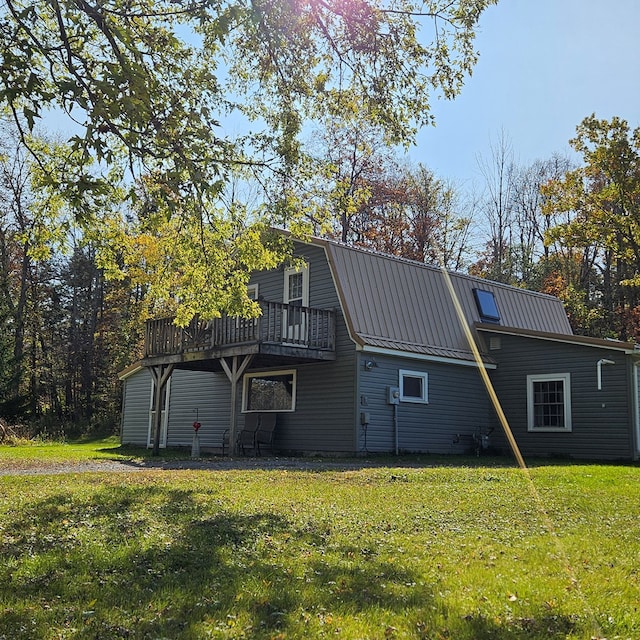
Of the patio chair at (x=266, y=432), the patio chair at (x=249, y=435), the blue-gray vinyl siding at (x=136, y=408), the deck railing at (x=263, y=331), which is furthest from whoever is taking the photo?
the blue-gray vinyl siding at (x=136, y=408)

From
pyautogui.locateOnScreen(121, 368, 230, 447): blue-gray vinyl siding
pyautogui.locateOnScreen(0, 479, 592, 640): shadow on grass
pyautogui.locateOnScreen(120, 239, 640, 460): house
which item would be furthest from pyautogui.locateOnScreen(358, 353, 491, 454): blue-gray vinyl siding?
pyautogui.locateOnScreen(0, 479, 592, 640): shadow on grass

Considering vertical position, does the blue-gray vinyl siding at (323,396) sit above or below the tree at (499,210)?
below

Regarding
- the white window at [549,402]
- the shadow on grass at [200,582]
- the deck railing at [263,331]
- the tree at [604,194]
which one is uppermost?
the tree at [604,194]

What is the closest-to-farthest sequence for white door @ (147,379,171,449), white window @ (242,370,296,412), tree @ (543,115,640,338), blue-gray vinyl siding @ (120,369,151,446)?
white window @ (242,370,296,412)
tree @ (543,115,640,338)
white door @ (147,379,171,449)
blue-gray vinyl siding @ (120,369,151,446)

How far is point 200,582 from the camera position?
13.6ft

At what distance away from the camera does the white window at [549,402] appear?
632 inches

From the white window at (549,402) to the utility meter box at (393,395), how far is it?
3.59 meters

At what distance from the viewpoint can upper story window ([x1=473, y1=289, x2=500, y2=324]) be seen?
62.0 ft

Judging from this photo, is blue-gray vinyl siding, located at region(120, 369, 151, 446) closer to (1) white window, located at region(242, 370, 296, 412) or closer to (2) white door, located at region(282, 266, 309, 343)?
(1) white window, located at region(242, 370, 296, 412)

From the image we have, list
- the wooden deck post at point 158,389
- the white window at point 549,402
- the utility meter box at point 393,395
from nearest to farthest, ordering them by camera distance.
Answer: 1. the utility meter box at point 393,395
2. the white window at point 549,402
3. the wooden deck post at point 158,389

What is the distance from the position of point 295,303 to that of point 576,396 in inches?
276

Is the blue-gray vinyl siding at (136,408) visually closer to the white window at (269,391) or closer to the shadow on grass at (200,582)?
the white window at (269,391)

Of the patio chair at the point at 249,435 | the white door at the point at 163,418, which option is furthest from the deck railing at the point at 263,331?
the white door at the point at 163,418

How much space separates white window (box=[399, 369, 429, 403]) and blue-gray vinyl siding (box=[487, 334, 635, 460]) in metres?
2.36
